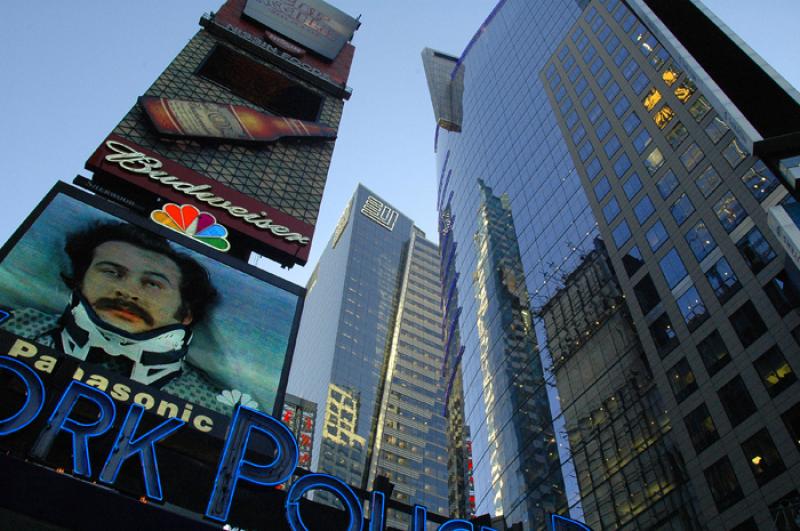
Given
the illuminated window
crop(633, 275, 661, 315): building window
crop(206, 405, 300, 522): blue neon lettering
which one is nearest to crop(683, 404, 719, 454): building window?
crop(633, 275, 661, 315): building window

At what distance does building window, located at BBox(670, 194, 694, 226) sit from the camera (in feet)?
169

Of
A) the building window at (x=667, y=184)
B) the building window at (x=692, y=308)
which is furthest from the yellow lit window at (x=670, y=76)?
the building window at (x=692, y=308)

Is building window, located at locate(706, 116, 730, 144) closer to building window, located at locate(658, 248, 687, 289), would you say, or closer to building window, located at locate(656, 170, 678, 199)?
building window, located at locate(656, 170, 678, 199)

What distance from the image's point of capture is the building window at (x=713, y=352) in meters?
43.1

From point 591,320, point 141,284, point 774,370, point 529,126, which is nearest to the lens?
point 141,284

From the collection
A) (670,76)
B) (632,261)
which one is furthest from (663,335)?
(670,76)

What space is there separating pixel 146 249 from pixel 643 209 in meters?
39.7

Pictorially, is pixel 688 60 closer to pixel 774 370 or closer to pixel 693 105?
pixel 693 105

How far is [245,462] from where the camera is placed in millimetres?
20391

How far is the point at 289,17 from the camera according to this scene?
2995 inches

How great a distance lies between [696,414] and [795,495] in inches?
359

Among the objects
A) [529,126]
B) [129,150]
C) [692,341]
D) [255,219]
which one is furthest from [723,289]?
[529,126]

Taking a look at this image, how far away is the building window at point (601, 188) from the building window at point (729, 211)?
48.4ft

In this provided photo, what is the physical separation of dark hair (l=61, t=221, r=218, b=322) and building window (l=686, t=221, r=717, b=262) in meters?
33.7
